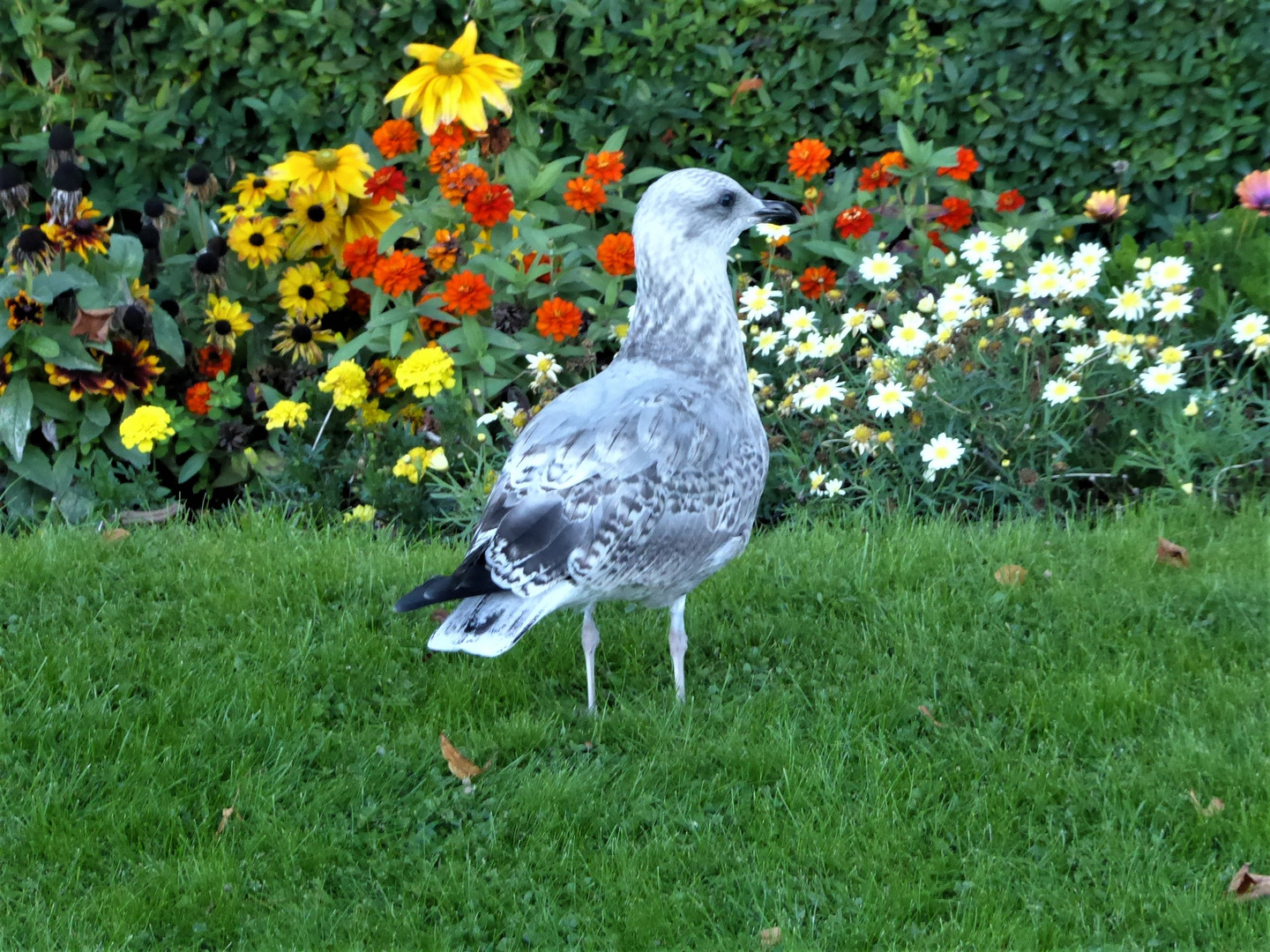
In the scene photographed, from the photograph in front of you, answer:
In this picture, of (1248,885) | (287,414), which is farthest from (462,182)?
(1248,885)

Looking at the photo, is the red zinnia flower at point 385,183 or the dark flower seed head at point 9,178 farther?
the dark flower seed head at point 9,178

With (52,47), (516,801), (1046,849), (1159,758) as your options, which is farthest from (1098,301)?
(52,47)

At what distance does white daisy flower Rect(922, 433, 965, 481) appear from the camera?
4.77m

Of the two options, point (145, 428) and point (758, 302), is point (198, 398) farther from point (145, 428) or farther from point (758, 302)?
point (758, 302)

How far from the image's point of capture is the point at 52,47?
249 inches

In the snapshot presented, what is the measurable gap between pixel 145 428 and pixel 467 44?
1964mm

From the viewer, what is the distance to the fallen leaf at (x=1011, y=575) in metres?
4.37

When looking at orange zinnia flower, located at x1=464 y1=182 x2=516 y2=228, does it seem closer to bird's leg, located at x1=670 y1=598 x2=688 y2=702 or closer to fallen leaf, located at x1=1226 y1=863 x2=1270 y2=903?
bird's leg, located at x1=670 y1=598 x2=688 y2=702

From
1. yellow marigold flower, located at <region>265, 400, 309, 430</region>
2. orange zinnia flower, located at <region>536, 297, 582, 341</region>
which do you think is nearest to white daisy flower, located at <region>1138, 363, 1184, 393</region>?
orange zinnia flower, located at <region>536, 297, 582, 341</region>

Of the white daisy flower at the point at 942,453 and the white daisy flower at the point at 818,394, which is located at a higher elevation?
the white daisy flower at the point at 818,394

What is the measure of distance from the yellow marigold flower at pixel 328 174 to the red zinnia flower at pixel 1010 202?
8.44ft

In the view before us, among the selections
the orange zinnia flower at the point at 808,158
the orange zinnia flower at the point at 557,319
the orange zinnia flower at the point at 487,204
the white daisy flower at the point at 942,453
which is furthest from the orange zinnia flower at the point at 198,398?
the white daisy flower at the point at 942,453

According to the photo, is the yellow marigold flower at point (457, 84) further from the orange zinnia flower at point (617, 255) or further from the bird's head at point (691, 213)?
the bird's head at point (691, 213)

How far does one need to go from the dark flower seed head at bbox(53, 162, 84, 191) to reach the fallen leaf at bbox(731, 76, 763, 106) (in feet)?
9.01
